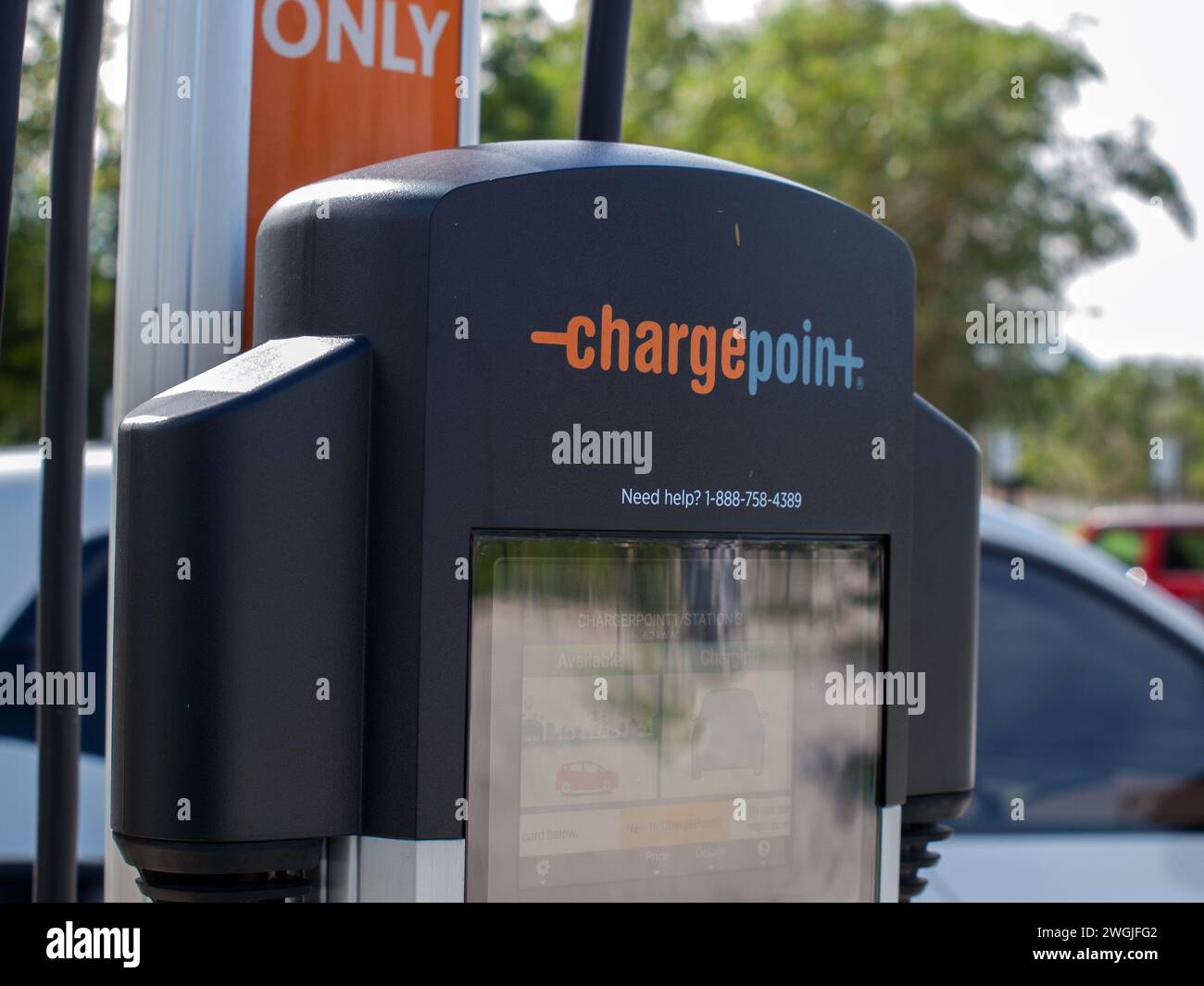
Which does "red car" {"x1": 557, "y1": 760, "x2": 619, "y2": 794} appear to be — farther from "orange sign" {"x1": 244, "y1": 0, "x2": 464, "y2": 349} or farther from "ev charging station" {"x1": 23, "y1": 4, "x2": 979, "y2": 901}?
"orange sign" {"x1": 244, "y1": 0, "x2": 464, "y2": 349}

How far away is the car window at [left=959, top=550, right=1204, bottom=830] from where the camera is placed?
12.9 feet

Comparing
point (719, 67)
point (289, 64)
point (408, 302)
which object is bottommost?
point (408, 302)

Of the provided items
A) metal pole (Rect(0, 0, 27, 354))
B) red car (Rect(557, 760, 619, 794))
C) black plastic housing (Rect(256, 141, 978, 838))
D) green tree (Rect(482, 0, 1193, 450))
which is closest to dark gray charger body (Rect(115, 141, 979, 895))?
black plastic housing (Rect(256, 141, 978, 838))

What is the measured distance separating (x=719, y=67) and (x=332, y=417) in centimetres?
1879

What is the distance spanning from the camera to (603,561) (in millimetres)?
1570

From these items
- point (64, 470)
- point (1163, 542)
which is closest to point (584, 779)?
point (64, 470)

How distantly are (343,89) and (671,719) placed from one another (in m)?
0.83

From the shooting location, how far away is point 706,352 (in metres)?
1.59

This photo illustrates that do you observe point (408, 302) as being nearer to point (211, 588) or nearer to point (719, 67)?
point (211, 588)
